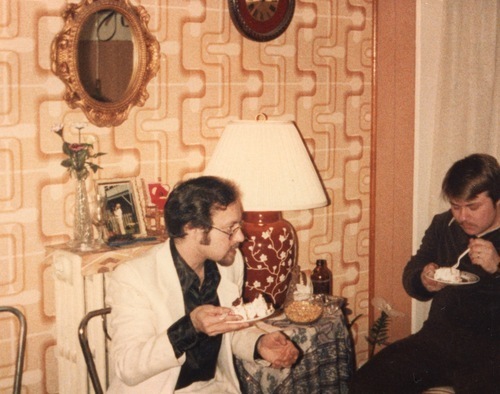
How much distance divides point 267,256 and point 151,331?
0.78 m

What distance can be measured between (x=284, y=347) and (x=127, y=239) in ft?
2.54

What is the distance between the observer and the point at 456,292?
9.12 feet

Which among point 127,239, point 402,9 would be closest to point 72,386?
point 127,239

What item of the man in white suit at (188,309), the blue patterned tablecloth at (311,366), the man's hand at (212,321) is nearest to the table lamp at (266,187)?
the blue patterned tablecloth at (311,366)

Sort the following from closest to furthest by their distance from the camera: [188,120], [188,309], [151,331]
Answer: [151,331] < [188,309] < [188,120]

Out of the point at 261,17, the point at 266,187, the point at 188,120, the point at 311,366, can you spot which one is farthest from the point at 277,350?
the point at 261,17

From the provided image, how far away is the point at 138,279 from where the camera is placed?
6.81 feet

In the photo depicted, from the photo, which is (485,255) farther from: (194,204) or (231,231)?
(194,204)

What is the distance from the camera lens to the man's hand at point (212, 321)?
75.3 inches

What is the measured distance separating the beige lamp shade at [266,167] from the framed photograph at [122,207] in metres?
0.30

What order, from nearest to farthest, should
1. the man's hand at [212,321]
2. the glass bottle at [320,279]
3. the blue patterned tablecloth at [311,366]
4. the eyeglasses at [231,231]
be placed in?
the man's hand at [212,321] < the eyeglasses at [231,231] < the blue patterned tablecloth at [311,366] < the glass bottle at [320,279]

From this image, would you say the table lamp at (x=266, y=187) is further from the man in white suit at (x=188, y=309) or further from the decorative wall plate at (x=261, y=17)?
the decorative wall plate at (x=261, y=17)

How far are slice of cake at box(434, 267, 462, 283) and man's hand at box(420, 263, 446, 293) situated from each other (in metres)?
0.05

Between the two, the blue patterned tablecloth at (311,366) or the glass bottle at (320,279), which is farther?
the glass bottle at (320,279)
